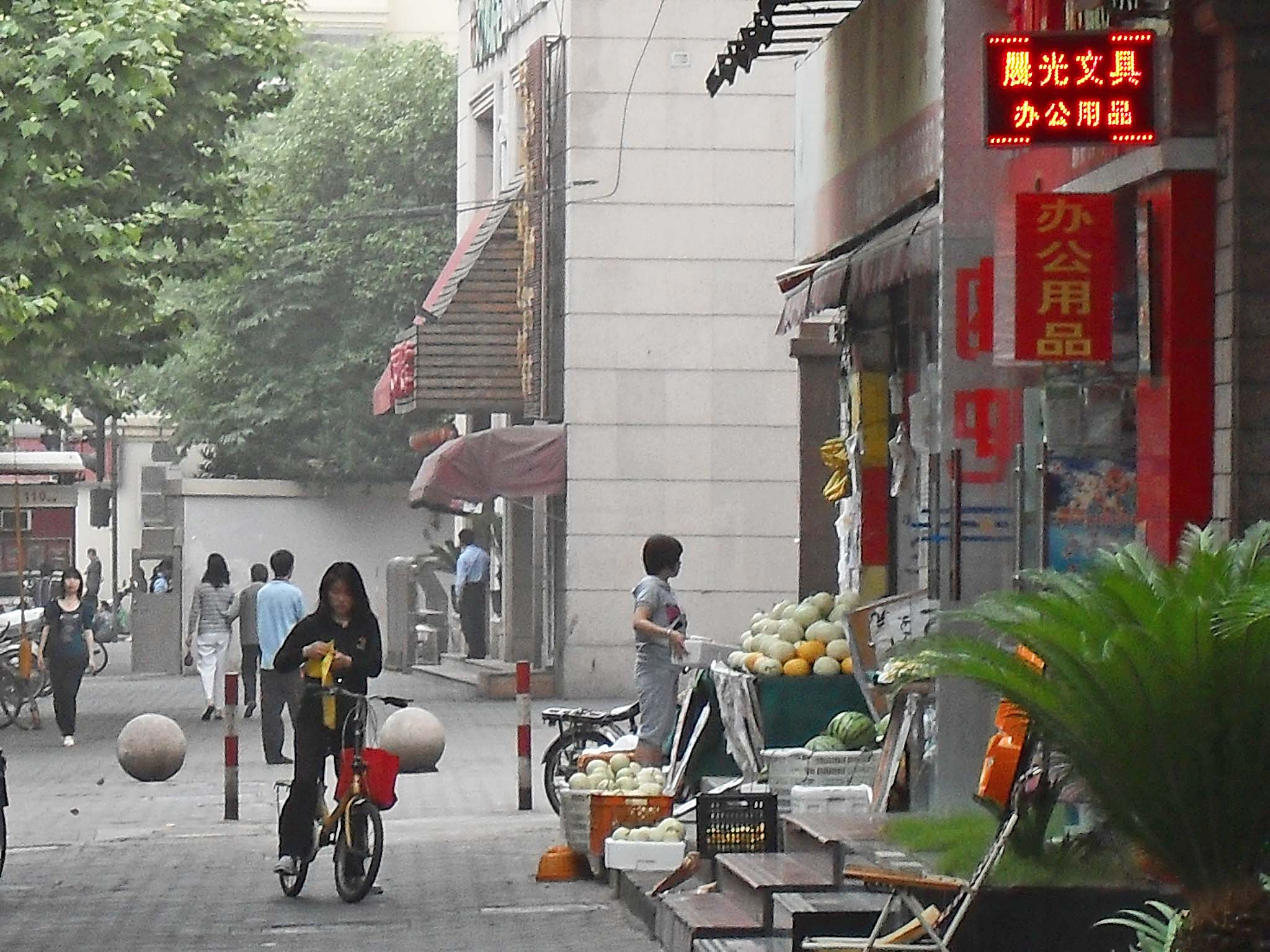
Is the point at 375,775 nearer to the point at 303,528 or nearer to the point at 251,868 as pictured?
the point at 251,868

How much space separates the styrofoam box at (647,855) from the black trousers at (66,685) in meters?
11.7

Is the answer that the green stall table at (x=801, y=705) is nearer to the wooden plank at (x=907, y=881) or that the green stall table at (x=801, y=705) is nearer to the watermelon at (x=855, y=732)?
the watermelon at (x=855, y=732)

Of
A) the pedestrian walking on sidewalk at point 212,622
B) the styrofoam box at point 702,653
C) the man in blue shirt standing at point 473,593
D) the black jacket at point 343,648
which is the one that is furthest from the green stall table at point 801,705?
the man in blue shirt standing at point 473,593

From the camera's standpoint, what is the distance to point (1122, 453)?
1025 cm

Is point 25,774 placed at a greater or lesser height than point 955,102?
lesser

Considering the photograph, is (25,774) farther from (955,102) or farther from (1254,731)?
(1254,731)

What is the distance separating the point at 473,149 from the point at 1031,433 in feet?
81.8

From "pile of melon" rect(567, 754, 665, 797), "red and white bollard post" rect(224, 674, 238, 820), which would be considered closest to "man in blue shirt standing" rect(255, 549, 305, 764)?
"red and white bollard post" rect(224, 674, 238, 820)

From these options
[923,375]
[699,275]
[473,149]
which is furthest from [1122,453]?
[473,149]

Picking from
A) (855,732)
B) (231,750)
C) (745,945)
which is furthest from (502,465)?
(745,945)

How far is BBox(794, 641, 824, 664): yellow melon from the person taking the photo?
13117 mm

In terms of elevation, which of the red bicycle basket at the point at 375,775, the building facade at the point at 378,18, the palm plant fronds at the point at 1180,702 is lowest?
the red bicycle basket at the point at 375,775

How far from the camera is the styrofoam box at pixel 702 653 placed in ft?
47.7

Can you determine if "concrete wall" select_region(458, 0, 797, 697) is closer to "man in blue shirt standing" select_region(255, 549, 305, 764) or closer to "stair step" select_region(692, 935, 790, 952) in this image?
"man in blue shirt standing" select_region(255, 549, 305, 764)
